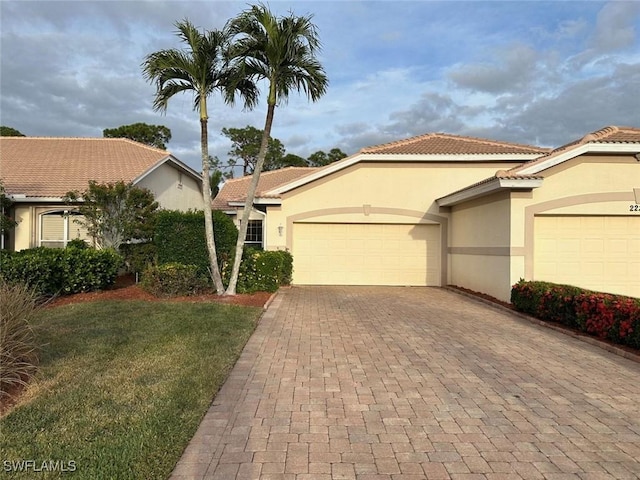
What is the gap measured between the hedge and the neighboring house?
3671mm

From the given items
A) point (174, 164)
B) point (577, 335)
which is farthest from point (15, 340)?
point (174, 164)

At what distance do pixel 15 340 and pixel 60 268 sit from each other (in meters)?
6.52

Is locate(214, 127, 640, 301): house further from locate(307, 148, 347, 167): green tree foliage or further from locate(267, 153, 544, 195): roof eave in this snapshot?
locate(307, 148, 347, 167): green tree foliage

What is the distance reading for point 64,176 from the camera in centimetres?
1567

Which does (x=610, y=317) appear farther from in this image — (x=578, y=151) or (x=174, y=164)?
(x=174, y=164)

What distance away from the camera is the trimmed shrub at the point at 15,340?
4.73 meters

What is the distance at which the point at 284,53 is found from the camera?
1044cm

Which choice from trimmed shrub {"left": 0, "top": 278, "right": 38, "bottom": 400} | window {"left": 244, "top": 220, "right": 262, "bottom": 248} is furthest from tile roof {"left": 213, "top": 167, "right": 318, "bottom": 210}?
trimmed shrub {"left": 0, "top": 278, "right": 38, "bottom": 400}

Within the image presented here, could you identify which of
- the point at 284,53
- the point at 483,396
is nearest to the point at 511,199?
the point at 284,53

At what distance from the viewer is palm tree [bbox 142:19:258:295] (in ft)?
34.3

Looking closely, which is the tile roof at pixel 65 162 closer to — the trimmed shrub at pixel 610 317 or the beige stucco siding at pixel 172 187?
the beige stucco siding at pixel 172 187

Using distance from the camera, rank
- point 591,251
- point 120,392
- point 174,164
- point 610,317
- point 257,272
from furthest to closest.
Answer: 1. point 174,164
2. point 257,272
3. point 591,251
4. point 610,317
5. point 120,392

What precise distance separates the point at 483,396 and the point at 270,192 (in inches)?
453

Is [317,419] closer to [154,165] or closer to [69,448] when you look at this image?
[69,448]
